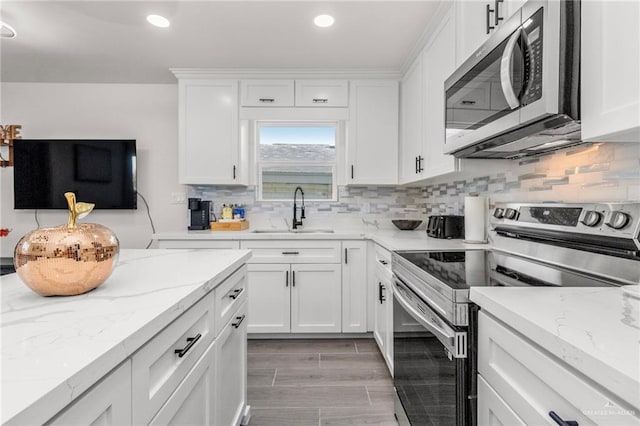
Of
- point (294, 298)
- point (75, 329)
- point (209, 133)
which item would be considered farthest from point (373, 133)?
point (75, 329)

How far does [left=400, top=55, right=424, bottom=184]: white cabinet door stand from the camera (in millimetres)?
2520

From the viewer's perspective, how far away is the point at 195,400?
1.01 meters

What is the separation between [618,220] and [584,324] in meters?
0.60

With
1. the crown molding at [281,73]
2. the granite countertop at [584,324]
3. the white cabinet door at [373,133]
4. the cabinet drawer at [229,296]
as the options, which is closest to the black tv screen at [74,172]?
the crown molding at [281,73]

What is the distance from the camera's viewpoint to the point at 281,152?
3391 mm

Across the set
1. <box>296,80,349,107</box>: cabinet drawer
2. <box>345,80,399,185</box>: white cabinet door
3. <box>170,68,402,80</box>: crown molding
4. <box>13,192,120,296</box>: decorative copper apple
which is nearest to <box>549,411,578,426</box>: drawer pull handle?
<box>13,192,120,296</box>: decorative copper apple

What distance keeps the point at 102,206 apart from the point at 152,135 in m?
0.89

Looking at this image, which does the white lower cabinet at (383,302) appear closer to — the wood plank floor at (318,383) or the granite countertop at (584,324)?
the wood plank floor at (318,383)

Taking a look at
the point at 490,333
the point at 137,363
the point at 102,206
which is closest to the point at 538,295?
the point at 490,333

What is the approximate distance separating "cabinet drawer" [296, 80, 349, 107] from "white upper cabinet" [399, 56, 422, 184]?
1.78ft

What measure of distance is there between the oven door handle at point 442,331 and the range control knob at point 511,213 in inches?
27.8

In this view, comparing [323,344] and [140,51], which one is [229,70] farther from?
[323,344]

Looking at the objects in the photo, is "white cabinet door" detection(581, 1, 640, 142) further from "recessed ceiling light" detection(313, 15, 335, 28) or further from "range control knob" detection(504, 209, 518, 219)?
"recessed ceiling light" detection(313, 15, 335, 28)

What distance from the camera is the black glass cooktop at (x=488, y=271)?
105 centimetres
